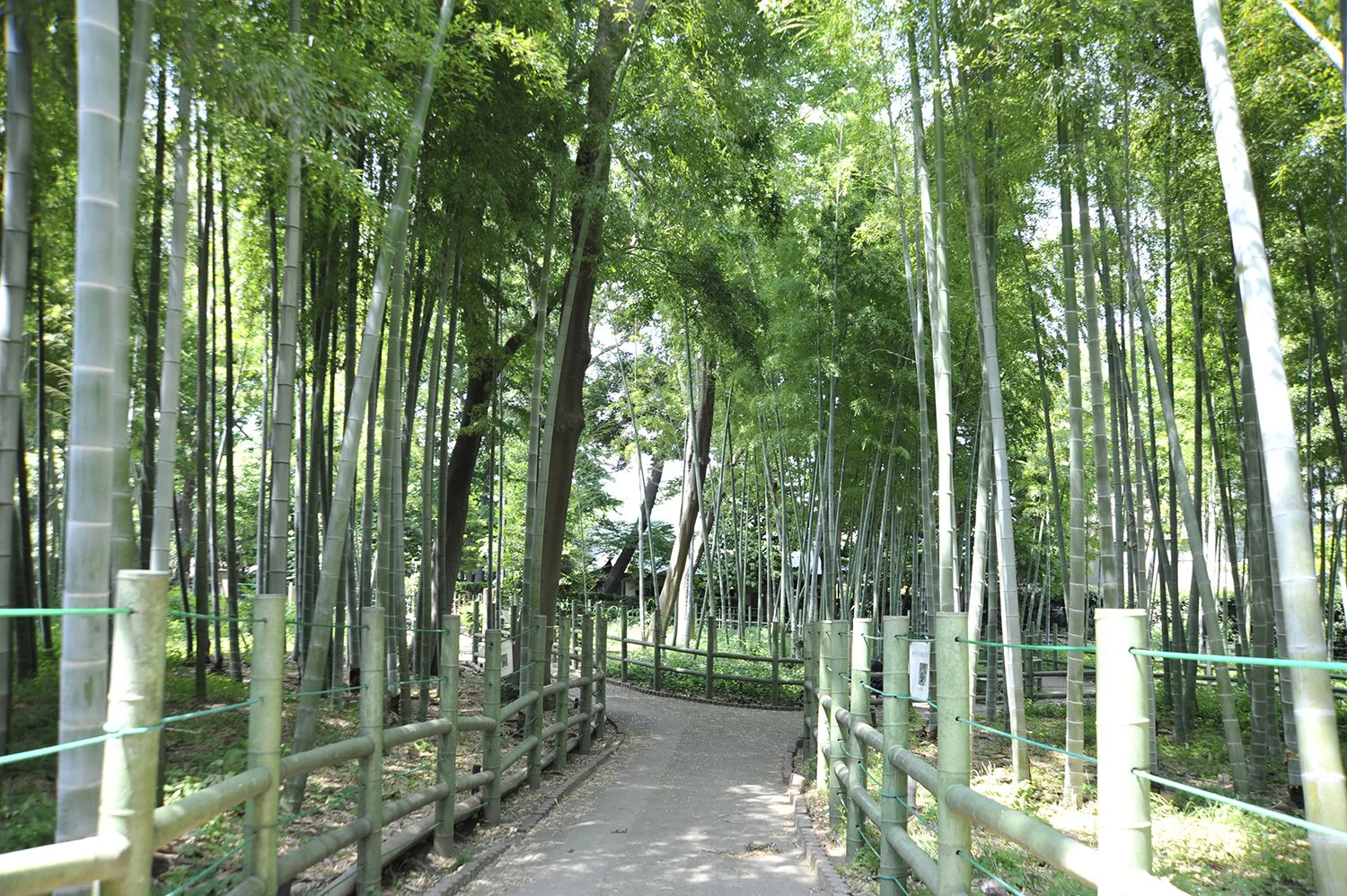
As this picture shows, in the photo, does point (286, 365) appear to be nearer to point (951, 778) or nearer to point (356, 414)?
point (356, 414)

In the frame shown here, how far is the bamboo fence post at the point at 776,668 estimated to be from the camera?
29.9 ft

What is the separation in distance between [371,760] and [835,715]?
1832mm

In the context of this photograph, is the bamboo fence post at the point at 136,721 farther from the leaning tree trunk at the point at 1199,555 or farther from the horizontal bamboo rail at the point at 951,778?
the leaning tree trunk at the point at 1199,555

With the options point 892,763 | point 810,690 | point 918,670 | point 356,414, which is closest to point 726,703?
point 810,690

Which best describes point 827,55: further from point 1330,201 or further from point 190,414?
point 190,414

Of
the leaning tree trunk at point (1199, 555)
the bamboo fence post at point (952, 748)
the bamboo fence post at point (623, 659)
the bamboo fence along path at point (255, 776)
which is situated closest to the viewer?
the bamboo fence along path at point (255, 776)

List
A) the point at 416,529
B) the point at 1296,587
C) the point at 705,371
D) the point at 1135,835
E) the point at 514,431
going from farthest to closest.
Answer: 1. the point at 416,529
2. the point at 705,371
3. the point at 514,431
4. the point at 1296,587
5. the point at 1135,835

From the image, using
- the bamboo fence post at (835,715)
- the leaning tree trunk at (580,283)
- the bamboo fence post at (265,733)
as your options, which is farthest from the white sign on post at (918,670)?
the leaning tree trunk at (580,283)

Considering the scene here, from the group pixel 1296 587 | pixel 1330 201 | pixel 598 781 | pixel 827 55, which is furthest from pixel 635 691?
pixel 1296 587

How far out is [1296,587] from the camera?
222 centimetres

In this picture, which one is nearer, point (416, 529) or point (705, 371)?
point (705, 371)

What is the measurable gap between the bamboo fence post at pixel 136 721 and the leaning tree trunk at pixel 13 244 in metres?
1.28

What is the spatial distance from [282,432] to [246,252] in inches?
134

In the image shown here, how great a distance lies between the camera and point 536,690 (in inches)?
194
